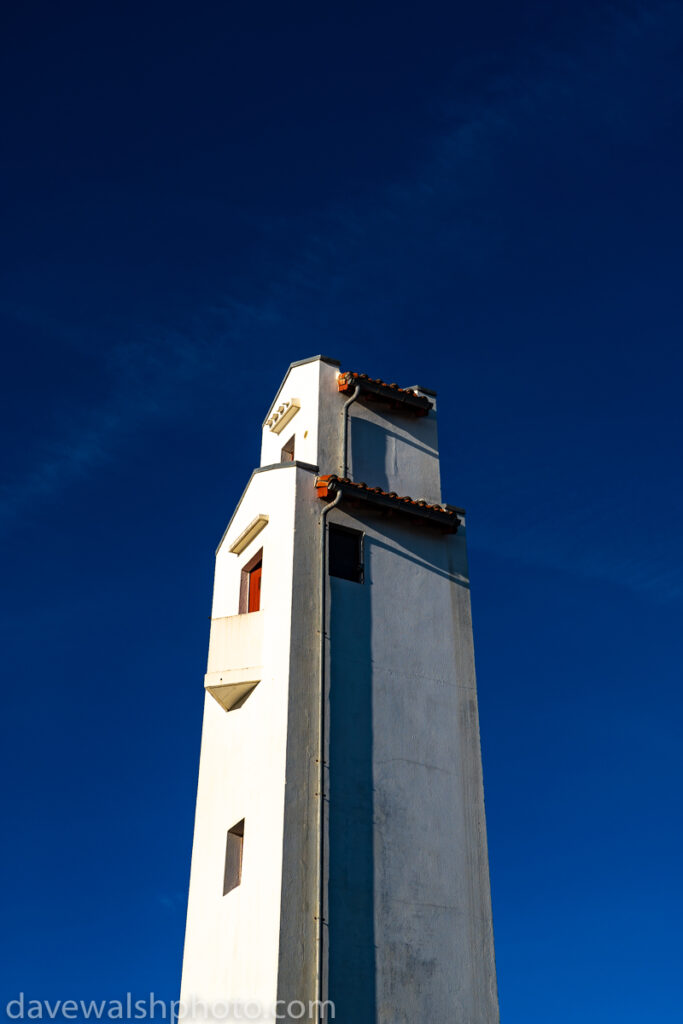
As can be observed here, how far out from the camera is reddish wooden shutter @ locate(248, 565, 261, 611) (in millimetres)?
27344

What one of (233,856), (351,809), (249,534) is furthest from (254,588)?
(351,809)

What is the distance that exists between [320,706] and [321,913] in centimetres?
429

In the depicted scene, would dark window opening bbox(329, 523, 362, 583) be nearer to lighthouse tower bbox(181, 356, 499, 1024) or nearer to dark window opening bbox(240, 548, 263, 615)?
lighthouse tower bbox(181, 356, 499, 1024)

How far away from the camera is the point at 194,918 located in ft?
79.7

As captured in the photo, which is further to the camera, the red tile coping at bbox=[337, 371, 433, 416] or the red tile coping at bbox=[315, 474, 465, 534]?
the red tile coping at bbox=[337, 371, 433, 416]

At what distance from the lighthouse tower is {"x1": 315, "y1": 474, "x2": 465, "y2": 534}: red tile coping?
0.04m

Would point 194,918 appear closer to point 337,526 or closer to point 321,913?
point 321,913

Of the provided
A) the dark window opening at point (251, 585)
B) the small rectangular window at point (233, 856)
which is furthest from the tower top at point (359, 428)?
the small rectangular window at point (233, 856)

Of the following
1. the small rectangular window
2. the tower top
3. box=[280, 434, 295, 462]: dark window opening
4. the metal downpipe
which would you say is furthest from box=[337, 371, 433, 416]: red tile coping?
the small rectangular window

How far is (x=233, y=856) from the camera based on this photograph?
23688mm

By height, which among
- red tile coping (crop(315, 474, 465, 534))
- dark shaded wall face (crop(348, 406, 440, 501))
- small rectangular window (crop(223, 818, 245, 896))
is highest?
dark shaded wall face (crop(348, 406, 440, 501))

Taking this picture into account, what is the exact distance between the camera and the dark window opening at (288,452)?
29.9 meters

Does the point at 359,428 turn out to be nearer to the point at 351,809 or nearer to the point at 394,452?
the point at 394,452

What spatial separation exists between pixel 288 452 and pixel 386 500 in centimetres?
446
